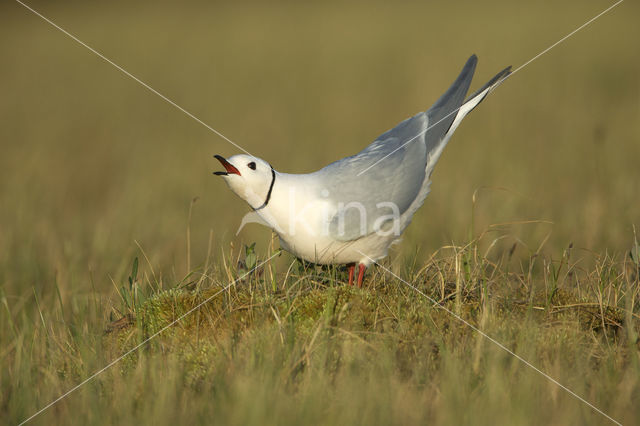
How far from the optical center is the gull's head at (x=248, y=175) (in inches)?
134

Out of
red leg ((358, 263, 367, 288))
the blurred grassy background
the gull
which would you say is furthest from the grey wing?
the blurred grassy background

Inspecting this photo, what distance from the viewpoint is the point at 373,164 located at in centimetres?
403

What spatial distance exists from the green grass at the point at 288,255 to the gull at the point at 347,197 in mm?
186

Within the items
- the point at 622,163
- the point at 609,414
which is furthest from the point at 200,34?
the point at 609,414

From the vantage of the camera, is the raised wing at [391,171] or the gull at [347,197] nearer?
the gull at [347,197]

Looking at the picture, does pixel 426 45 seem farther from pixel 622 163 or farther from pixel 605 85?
pixel 622 163

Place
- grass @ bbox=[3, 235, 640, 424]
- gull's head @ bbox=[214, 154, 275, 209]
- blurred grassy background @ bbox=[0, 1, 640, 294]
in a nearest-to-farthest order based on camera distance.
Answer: grass @ bbox=[3, 235, 640, 424], gull's head @ bbox=[214, 154, 275, 209], blurred grassy background @ bbox=[0, 1, 640, 294]

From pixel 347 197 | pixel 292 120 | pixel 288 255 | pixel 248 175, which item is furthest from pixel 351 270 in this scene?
pixel 292 120

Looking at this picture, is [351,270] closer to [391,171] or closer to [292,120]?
[391,171]

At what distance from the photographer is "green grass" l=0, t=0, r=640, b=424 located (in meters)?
2.66

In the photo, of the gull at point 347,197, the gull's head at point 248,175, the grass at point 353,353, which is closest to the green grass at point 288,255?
the grass at point 353,353

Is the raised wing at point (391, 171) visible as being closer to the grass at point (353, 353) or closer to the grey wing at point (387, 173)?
the grey wing at point (387, 173)

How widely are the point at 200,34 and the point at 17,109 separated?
5.07 metres

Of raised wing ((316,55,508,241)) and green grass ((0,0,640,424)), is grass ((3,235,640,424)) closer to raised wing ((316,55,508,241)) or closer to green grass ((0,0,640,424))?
green grass ((0,0,640,424))
